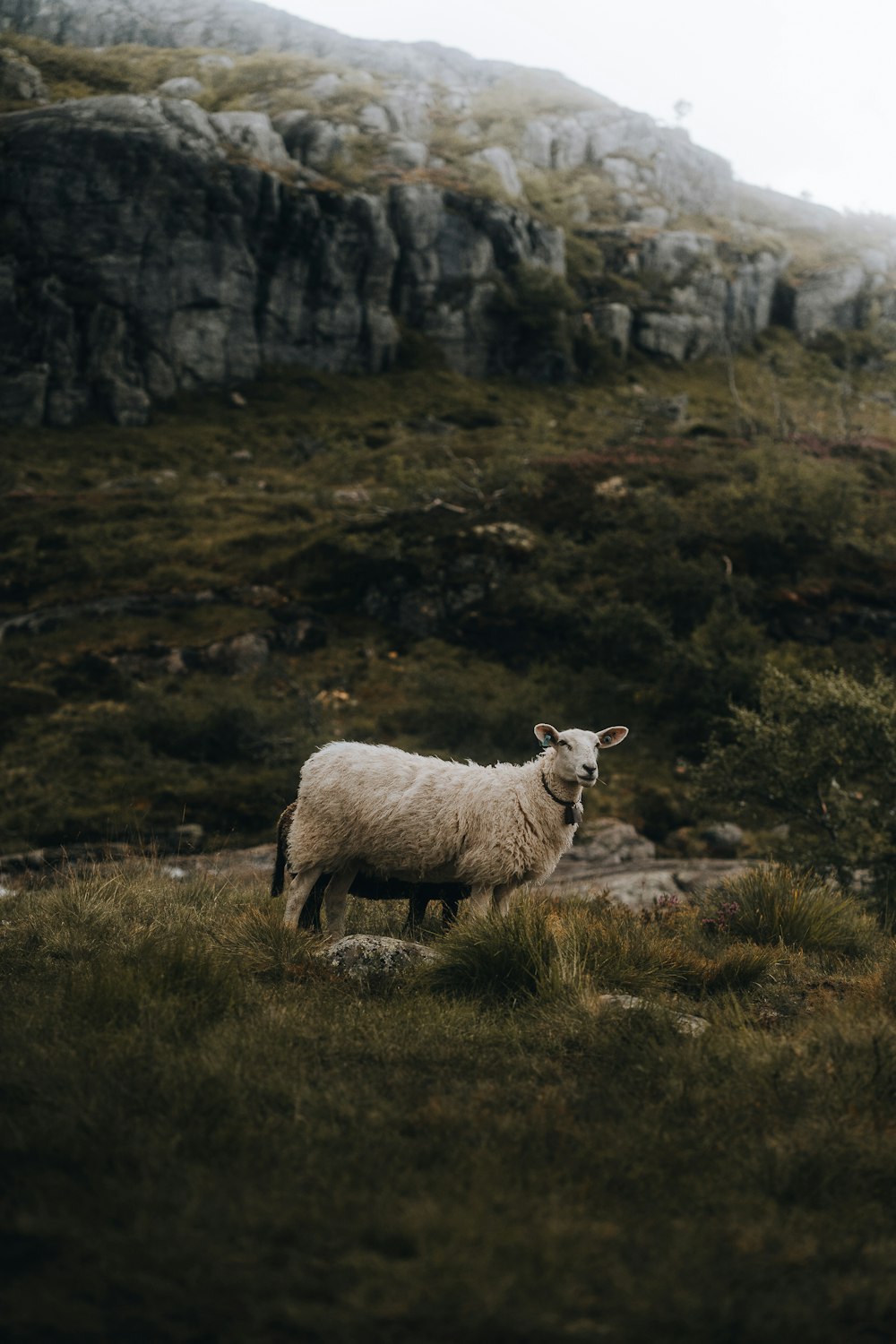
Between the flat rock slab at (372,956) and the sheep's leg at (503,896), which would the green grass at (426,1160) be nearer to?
the flat rock slab at (372,956)

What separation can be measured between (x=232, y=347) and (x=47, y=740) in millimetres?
60917

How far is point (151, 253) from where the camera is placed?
75375 millimetres

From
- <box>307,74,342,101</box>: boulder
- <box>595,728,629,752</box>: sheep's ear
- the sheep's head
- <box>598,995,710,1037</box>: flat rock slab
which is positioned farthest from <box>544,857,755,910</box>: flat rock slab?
<box>307,74,342,101</box>: boulder

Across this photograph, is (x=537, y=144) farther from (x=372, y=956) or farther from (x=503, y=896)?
(x=372, y=956)

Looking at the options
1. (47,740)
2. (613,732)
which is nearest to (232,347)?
(47,740)

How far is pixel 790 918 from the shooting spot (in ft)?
28.3

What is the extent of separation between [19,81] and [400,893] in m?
102

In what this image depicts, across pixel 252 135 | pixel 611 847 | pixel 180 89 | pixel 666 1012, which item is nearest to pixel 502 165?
pixel 252 135

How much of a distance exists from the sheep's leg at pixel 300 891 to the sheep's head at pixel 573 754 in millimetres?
2389

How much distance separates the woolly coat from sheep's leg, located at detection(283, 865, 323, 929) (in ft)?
0.22

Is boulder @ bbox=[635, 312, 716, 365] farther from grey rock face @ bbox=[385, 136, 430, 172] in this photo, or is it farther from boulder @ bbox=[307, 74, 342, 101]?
boulder @ bbox=[307, 74, 342, 101]

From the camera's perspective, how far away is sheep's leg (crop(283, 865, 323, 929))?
8.30 meters

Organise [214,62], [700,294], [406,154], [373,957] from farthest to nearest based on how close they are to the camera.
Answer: [214,62]
[700,294]
[406,154]
[373,957]

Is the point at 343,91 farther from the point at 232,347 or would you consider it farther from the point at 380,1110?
the point at 380,1110
